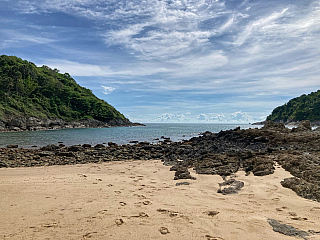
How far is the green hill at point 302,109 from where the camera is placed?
4993 inches

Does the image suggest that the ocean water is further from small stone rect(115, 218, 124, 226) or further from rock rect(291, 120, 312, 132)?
small stone rect(115, 218, 124, 226)

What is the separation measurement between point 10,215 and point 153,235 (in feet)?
11.2

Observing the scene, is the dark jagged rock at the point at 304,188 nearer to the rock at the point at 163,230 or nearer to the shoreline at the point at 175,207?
the shoreline at the point at 175,207

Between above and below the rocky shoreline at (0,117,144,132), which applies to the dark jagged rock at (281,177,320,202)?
below

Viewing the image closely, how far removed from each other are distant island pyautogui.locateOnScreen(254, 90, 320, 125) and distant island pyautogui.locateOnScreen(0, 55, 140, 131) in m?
116

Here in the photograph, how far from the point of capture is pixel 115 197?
6.04 m

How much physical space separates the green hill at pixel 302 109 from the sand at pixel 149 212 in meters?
146

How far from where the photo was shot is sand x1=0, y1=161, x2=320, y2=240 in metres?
3.86

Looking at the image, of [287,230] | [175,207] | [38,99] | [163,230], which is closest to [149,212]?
[175,207]

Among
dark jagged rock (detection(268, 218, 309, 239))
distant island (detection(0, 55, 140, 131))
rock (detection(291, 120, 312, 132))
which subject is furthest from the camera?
distant island (detection(0, 55, 140, 131))

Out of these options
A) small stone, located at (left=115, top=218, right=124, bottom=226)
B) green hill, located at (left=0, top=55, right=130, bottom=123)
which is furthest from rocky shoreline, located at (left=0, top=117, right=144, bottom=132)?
small stone, located at (left=115, top=218, right=124, bottom=226)

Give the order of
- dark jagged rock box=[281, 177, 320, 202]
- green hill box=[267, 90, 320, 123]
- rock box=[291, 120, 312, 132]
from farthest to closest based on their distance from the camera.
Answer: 1. green hill box=[267, 90, 320, 123]
2. rock box=[291, 120, 312, 132]
3. dark jagged rock box=[281, 177, 320, 202]

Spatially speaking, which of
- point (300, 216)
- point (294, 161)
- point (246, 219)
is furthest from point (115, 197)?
point (294, 161)

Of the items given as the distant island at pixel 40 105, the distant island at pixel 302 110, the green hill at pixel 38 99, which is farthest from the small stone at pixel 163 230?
the distant island at pixel 302 110
